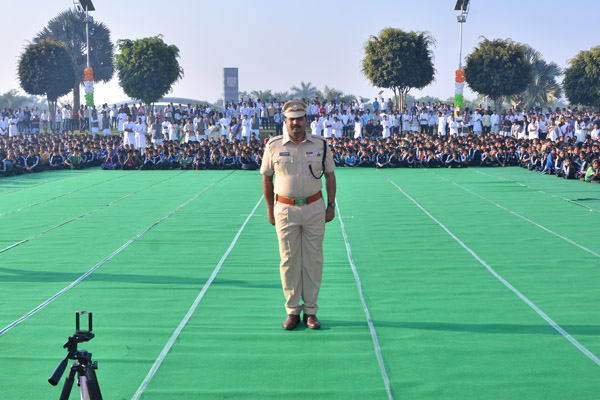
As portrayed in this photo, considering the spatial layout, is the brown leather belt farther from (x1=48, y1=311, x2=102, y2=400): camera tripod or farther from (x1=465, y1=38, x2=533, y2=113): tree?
(x1=465, y1=38, x2=533, y2=113): tree

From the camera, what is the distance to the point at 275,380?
519 cm

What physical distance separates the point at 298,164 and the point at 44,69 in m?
47.2

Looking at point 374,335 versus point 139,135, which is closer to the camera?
point 374,335

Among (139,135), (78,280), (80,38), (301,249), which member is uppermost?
(80,38)

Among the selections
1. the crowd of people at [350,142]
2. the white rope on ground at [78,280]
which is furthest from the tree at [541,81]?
the white rope on ground at [78,280]

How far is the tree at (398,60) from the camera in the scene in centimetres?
4106

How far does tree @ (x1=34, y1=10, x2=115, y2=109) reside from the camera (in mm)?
65200

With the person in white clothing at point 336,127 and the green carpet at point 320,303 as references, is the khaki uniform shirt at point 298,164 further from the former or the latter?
the person in white clothing at point 336,127

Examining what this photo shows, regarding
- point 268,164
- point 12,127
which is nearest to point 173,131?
point 12,127

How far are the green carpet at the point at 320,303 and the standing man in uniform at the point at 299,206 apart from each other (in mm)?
397

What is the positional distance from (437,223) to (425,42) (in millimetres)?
31281

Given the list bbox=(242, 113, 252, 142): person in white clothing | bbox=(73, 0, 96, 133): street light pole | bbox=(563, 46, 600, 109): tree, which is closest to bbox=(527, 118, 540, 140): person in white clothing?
bbox=(242, 113, 252, 142): person in white clothing

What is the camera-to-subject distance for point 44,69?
49.2 metres

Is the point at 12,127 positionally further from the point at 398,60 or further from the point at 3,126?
the point at 398,60
